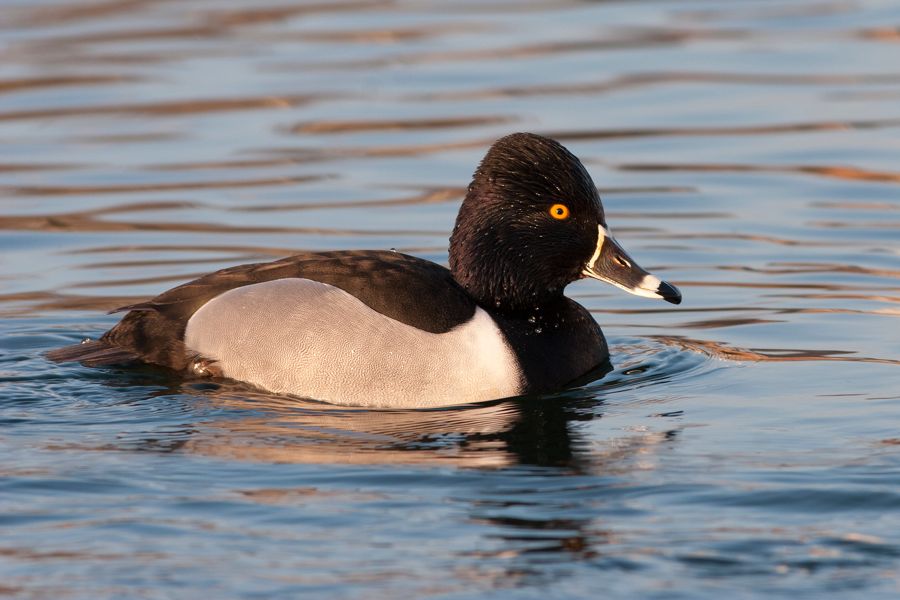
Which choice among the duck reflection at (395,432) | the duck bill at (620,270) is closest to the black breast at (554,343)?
the duck reflection at (395,432)

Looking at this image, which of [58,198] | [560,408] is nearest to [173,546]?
[560,408]

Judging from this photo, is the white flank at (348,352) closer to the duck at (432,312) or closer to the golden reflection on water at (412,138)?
the duck at (432,312)

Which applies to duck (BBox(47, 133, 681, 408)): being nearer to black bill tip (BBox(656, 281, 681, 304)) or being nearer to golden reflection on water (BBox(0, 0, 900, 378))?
black bill tip (BBox(656, 281, 681, 304))

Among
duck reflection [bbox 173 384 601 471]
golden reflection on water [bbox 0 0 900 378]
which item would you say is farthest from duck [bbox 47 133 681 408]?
golden reflection on water [bbox 0 0 900 378]

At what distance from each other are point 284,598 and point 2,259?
6824 millimetres

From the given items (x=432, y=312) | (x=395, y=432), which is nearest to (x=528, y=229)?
(x=432, y=312)

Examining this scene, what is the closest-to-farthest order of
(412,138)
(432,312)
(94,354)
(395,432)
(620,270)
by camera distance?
1. (395,432)
2. (432,312)
3. (620,270)
4. (94,354)
5. (412,138)

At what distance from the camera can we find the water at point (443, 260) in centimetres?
620

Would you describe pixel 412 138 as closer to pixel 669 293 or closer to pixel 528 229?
pixel 528 229

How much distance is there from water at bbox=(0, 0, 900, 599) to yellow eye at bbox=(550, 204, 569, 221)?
2.94ft

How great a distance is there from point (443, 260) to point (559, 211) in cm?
293

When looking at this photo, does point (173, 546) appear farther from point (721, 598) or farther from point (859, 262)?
point (859, 262)

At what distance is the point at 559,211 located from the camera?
8.66 m

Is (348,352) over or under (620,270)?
under
